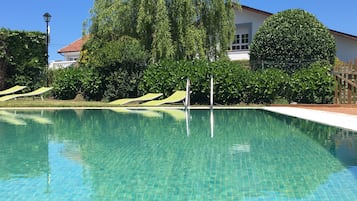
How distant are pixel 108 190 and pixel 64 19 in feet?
88.6

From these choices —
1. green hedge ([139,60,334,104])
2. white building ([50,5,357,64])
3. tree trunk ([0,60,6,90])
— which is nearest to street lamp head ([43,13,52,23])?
white building ([50,5,357,64])

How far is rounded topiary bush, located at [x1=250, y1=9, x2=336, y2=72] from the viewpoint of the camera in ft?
68.5

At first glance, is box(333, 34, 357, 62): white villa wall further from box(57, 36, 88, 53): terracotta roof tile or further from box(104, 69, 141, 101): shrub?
box(57, 36, 88, 53): terracotta roof tile

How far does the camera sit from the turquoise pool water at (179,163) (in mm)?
4496

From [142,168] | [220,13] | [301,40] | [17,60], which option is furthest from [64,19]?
[142,168]

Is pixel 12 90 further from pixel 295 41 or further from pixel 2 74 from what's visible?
pixel 295 41

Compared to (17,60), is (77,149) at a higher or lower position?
lower

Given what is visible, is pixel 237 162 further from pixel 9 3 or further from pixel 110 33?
pixel 9 3

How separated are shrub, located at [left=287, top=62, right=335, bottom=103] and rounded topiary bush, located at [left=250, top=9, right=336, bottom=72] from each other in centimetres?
212

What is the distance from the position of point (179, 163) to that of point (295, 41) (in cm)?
1664

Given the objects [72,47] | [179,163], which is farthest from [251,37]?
[179,163]

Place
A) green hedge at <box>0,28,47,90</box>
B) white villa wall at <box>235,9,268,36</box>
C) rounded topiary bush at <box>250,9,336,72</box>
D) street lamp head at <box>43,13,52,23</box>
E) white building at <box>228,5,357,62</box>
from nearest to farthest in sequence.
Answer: rounded topiary bush at <box>250,9,336,72</box> → green hedge at <box>0,28,47,90</box> → street lamp head at <box>43,13,52,23</box> → white building at <box>228,5,357,62</box> → white villa wall at <box>235,9,268,36</box>

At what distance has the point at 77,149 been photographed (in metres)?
7.48

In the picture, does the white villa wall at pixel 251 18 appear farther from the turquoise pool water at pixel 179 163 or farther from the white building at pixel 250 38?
the turquoise pool water at pixel 179 163
